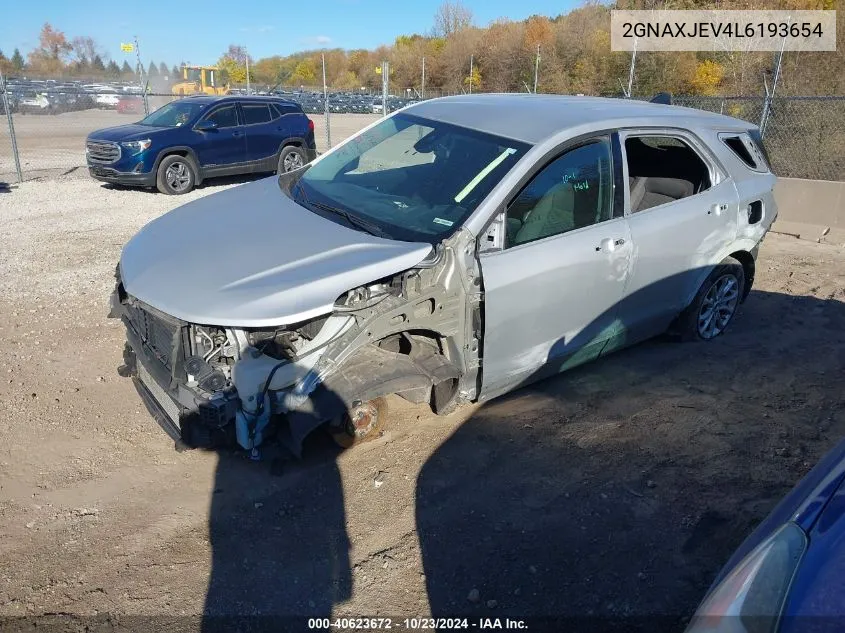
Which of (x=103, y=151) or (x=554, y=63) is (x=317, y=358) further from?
(x=554, y=63)

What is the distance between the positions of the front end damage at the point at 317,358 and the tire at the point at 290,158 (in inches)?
419

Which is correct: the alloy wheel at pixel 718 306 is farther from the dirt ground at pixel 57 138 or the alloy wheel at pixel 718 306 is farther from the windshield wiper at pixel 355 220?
the dirt ground at pixel 57 138

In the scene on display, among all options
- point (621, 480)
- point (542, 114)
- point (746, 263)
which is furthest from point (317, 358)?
point (746, 263)

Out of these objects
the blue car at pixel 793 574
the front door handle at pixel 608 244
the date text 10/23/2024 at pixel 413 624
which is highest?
the front door handle at pixel 608 244

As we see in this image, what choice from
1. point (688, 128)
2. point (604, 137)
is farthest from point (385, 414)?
point (688, 128)

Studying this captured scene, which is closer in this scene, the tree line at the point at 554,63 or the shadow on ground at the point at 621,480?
the shadow on ground at the point at 621,480

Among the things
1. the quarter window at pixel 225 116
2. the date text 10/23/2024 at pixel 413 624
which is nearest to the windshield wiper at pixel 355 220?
the date text 10/23/2024 at pixel 413 624

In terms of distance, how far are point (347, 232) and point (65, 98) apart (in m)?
34.8

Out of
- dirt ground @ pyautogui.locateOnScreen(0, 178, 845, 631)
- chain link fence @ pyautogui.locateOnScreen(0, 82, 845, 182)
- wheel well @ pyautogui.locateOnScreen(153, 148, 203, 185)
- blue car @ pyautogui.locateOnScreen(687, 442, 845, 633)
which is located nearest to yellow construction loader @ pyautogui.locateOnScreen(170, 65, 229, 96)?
chain link fence @ pyautogui.locateOnScreen(0, 82, 845, 182)

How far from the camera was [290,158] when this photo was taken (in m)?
14.0

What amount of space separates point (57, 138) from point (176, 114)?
36.7 ft

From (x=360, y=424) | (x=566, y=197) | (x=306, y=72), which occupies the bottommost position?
(x=360, y=424)

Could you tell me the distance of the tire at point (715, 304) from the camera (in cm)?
511

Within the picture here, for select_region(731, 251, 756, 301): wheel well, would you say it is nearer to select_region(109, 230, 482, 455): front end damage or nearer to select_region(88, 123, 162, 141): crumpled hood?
select_region(109, 230, 482, 455): front end damage
